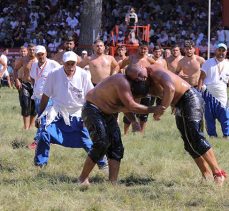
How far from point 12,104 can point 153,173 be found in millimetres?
9874

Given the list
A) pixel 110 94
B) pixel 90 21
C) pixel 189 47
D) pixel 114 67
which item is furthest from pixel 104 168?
pixel 90 21

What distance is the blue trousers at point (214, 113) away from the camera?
1197cm

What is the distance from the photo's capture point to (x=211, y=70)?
12.0m

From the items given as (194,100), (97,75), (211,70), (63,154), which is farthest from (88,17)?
(194,100)

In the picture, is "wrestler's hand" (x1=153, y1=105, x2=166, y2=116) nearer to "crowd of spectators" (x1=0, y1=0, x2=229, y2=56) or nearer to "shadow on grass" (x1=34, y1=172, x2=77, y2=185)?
"shadow on grass" (x1=34, y1=172, x2=77, y2=185)

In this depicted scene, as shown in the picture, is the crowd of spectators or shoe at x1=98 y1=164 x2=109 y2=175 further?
the crowd of spectators

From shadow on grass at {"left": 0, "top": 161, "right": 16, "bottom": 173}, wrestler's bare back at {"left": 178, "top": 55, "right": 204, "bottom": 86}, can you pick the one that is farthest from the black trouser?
wrestler's bare back at {"left": 178, "top": 55, "right": 204, "bottom": 86}

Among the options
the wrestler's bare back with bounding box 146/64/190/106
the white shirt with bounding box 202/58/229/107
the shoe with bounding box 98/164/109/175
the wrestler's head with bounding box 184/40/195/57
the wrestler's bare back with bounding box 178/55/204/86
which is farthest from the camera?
the wrestler's bare back with bounding box 178/55/204/86

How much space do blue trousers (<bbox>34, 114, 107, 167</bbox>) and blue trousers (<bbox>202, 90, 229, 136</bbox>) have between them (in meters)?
3.92

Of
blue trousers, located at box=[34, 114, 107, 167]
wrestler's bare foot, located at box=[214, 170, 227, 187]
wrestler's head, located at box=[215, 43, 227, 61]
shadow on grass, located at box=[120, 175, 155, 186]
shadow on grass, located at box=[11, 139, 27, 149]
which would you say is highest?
wrestler's head, located at box=[215, 43, 227, 61]

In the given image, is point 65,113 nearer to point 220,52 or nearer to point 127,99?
point 127,99

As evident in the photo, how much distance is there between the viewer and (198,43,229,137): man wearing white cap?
11.9m

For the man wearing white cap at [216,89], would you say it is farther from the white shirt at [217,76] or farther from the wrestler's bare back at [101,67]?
the wrestler's bare back at [101,67]

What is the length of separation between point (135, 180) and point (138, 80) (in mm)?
1426
